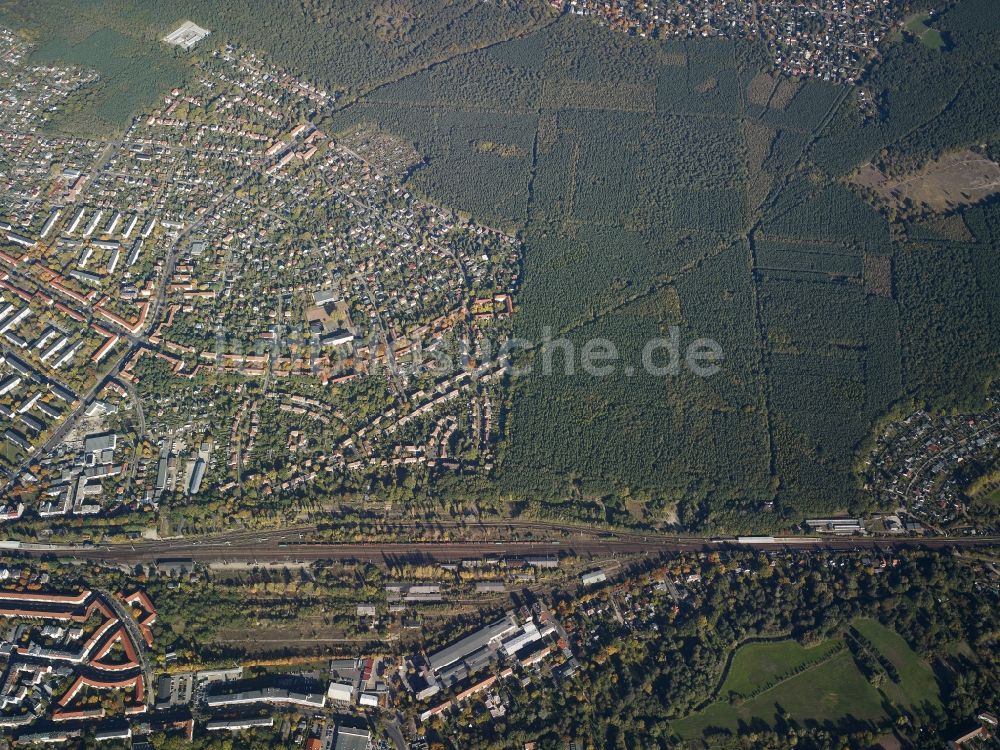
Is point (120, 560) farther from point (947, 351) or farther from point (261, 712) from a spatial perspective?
point (947, 351)

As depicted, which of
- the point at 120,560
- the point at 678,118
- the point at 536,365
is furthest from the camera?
the point at 678,118

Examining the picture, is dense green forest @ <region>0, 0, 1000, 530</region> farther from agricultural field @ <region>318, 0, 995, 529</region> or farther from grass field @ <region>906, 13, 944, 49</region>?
grass field @ <region>906, 13, 944, 49</region>

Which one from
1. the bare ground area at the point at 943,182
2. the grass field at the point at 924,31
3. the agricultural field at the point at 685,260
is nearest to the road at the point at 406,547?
the agricultural field at the point at 685,260

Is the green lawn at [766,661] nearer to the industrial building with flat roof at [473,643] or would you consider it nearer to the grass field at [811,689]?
the grass field at [811,689]

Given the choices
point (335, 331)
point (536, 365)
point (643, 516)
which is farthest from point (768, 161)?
point (335, 331)

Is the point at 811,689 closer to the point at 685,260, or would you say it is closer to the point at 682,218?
the point at 685,260

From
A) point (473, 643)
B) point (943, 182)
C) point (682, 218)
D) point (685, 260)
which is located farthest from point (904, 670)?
point (943, 182)
